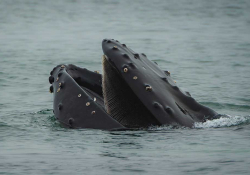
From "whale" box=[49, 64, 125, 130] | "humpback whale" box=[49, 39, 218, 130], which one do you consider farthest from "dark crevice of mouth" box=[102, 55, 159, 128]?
"whale" box=[49, 64, 125, 130]

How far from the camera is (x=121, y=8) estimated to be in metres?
46.8

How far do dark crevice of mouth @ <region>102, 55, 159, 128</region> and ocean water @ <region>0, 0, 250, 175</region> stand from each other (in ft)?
0.63

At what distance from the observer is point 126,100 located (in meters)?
8.37

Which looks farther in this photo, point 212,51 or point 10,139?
point 212,51

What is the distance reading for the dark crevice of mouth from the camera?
27.2 ft

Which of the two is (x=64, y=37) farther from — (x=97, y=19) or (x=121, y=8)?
(x=121, y=8)

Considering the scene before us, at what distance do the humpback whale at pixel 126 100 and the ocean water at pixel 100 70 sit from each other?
179 millimetres

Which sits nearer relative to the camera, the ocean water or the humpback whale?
the ocean water

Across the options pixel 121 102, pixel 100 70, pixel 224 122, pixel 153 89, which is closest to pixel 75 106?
pixel 121 102

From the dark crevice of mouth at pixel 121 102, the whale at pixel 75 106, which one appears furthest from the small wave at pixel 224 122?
the whale at pixel 75 106

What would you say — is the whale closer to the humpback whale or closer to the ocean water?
the humpback whale

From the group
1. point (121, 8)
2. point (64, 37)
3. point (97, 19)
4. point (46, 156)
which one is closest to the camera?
point (46, 156)

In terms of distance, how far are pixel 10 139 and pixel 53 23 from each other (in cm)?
2627

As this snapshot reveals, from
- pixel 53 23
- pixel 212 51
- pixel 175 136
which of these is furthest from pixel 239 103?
pixel 53 23
